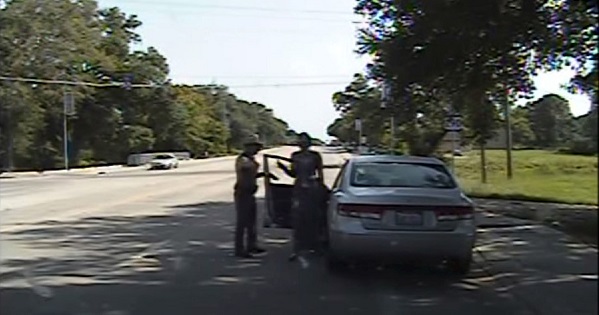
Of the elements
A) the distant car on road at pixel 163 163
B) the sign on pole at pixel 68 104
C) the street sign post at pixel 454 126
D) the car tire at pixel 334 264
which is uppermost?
the sign on pole at pixel 68 104

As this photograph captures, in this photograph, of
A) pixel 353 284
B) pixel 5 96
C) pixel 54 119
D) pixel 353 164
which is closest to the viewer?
pixel 353 284

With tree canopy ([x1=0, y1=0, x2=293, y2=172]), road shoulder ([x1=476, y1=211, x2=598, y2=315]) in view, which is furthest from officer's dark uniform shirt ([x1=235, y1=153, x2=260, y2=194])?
tree canopy ([x1=0, y1=0, x2=293, y2=172])

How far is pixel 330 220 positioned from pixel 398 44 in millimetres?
11438

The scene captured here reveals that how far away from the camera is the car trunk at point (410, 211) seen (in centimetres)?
1034

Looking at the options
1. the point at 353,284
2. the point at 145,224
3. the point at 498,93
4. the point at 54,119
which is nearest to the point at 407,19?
the point at 498,93

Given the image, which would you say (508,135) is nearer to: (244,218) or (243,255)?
(243,255)

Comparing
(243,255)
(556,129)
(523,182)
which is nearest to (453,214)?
(243,255)

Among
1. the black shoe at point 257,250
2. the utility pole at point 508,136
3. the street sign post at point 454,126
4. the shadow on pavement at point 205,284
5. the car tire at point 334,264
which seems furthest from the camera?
the street sign post at point 454,126

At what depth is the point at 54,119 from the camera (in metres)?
81.4

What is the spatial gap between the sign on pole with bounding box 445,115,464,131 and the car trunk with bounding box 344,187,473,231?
59.5 ft

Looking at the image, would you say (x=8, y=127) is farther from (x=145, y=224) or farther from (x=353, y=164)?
(x=353, y=164)

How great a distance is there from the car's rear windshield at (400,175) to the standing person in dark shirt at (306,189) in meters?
0.78

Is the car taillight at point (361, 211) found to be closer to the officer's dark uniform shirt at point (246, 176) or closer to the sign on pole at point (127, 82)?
the officer's dark uniform shirt at point (246, 176)

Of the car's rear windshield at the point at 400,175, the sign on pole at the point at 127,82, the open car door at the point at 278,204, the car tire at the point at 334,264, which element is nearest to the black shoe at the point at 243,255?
the open car door at the point at 278,204
